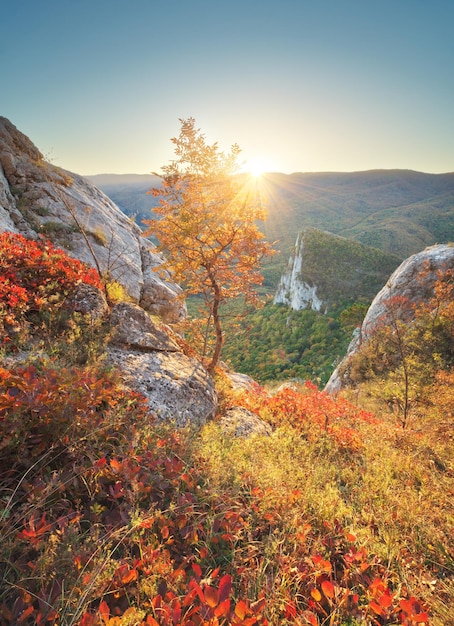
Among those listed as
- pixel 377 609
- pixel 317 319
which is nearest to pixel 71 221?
pixel 377 609

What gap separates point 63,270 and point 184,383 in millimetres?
3697

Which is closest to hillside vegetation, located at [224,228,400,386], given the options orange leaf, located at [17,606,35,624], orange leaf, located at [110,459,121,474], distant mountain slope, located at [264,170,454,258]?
distant mountain slope, located at [264,170,454,258]

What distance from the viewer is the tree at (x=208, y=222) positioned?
6.89 m

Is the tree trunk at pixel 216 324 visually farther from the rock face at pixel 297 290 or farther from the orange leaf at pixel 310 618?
the rock face at pixel 297 290

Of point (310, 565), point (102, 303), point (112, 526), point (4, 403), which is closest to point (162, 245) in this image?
point (102, 303)

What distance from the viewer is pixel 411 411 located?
9.97m

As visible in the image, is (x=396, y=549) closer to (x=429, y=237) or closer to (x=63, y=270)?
(x=63, y=270)

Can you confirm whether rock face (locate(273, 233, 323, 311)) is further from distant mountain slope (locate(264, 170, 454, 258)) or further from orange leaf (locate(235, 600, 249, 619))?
orange leaf (locate(235, 600, 249, 619))

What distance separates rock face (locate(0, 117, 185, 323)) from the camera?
9578mm

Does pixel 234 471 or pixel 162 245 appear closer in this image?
pixel 234 471

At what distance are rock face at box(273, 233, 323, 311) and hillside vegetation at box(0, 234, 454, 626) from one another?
4544 cm

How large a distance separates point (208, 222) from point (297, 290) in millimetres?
49188

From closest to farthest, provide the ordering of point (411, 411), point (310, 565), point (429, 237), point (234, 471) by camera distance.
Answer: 1. point (310, 565)
2. point (234, 471)
3. point (411, 411)
4. point (429, 237)

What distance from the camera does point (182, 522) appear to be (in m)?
2.66
